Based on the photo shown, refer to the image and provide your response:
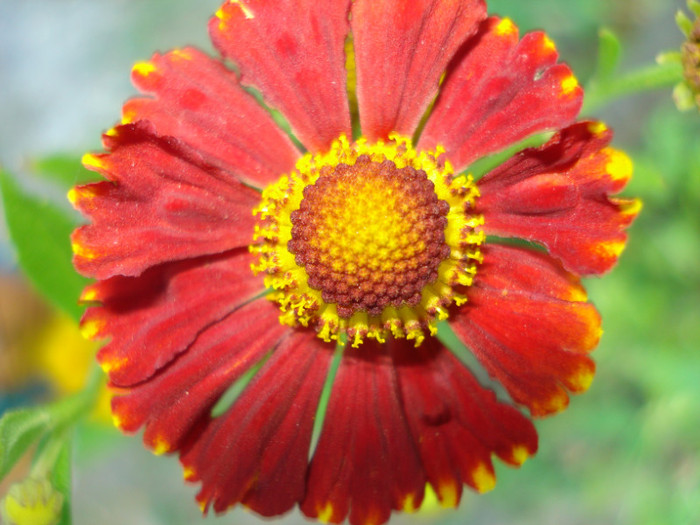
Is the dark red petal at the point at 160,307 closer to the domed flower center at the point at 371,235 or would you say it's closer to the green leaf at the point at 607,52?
the domed flower center at the point at 371,235

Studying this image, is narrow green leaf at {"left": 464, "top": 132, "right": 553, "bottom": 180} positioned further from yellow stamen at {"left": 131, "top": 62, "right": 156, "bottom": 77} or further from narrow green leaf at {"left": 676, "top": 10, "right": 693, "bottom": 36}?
yellow stamen at {"left": 131, "top": 62, "right": 156, "bottom": 77}

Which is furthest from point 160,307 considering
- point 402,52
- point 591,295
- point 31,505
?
point 591,295

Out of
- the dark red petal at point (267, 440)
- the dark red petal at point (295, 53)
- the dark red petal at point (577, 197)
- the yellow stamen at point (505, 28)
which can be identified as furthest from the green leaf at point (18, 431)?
the yellow stamen at point (505, 28)

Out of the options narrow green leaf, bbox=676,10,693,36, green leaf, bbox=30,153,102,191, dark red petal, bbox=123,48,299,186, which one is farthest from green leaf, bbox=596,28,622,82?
green leaf, bbox=30,153,102,191

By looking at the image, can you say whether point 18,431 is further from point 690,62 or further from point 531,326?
point 690,62

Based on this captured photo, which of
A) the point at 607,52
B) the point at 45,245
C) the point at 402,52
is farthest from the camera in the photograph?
the point at 45,245

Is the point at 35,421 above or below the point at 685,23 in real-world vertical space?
below
